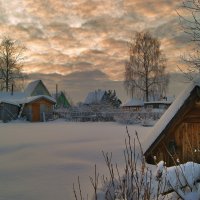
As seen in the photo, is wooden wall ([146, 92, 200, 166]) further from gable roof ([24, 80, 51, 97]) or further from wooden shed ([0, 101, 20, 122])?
gable roof ([24, 80, 51, 97])

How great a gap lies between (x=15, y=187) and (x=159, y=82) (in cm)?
4115

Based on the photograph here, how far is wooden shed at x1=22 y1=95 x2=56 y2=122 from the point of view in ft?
127

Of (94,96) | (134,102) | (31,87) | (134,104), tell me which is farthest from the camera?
(94,96)

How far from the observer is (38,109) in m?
39.1

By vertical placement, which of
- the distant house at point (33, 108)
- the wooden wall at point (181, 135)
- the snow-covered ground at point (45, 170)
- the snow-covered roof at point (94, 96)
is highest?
the snow-covered roof at point (94, 96)

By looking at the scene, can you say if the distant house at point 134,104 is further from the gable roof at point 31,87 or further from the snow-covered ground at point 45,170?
the snow-covered ground at point 45,170

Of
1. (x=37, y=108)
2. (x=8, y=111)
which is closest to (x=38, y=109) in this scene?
(x=37, y=108)

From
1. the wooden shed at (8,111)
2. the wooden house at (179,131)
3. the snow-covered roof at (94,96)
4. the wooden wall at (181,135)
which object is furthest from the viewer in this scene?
the snow-covered roof at (94,96)

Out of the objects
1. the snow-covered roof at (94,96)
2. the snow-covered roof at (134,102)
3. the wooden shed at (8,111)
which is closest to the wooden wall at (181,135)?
the wooden shed at (8,111)

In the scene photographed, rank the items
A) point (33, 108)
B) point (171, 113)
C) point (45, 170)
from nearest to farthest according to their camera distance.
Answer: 1. point (171, 113)
2. point (45, 170)
3. point (33, 108)

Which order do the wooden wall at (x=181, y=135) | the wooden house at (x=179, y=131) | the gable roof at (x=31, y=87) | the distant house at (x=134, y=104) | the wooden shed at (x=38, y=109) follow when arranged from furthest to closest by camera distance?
the distant house at (x=134, y=104), the gable roof at (x=31, y=87), the wooden shed at (x=38, y=109), the wooden wall at (x=181, y=135), the wooden house at (x=179, y=131)

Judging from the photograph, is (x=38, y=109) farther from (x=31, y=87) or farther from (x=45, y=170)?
(x=45, y=170)

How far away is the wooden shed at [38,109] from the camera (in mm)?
38688

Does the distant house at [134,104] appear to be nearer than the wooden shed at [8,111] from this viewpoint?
No
